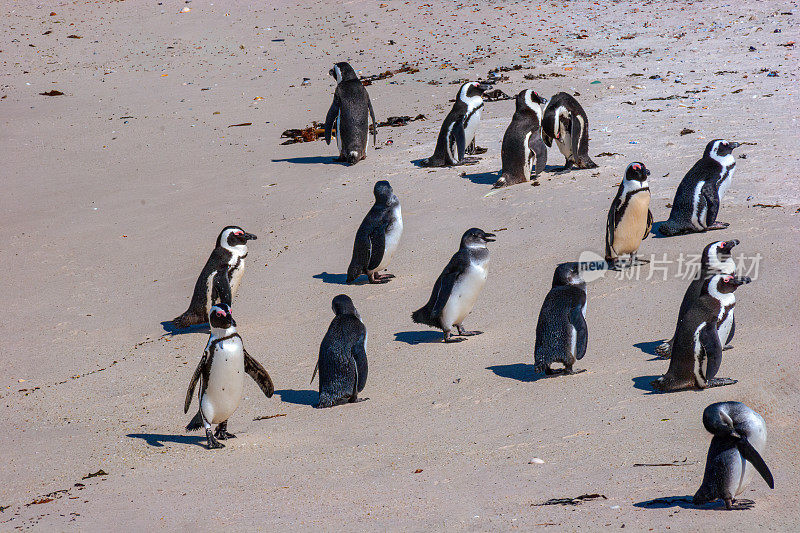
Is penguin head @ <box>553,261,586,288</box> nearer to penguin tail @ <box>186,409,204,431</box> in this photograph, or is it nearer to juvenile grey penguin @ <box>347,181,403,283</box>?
juvenile grey penguin @ <box>347,181,403,283</box>

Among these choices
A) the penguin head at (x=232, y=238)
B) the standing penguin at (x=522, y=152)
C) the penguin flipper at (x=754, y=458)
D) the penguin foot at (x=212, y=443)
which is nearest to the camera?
the penguin flipper at (x=754, y=458)

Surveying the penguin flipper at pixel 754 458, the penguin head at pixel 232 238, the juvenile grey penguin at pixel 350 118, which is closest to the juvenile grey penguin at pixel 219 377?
the penguin head at pixel 232 238

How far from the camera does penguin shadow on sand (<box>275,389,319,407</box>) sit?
19.9ft

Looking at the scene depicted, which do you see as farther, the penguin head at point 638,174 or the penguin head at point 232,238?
the penguin head at point 232,238

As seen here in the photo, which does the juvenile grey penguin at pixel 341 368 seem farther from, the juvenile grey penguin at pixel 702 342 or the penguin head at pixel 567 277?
the juvenile grey penguin at pixel 702 342

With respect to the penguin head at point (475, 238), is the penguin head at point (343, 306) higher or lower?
lower

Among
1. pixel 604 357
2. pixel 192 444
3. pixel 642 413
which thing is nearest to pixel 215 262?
pixel 192 444

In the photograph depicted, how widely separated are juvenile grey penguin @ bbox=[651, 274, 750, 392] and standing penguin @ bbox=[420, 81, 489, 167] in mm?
5806

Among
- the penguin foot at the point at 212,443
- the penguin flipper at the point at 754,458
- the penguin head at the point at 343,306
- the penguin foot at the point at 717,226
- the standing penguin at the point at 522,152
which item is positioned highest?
the standing penguin at the point at 522,152

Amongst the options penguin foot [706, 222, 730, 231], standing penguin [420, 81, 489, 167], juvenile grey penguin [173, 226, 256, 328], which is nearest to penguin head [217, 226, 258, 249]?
juvenile grey penguin [173, 226, 256, 328]

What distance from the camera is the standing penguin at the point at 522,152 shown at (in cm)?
1011

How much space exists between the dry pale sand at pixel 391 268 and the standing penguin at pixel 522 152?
1.45 ft

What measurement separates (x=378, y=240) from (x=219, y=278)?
1410 millimetres

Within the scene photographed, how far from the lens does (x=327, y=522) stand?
159 inches
